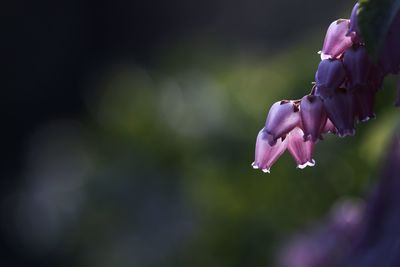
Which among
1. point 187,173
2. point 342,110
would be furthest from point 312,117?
point 187,173

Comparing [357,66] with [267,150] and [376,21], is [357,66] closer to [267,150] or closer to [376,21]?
[376,21]

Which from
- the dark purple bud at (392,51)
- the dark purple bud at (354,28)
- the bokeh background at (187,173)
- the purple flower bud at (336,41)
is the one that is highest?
the bokeh background at (187,173)

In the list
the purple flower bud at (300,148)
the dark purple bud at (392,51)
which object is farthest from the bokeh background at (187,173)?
the dark purple bud at (392,51)

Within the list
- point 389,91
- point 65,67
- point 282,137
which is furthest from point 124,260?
point 65,67

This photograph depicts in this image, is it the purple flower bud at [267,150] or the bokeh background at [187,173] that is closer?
the purple flower bud at [267,150]

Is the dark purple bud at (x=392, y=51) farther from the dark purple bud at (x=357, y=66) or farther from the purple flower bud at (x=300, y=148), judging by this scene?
the purple flower bud at (x=300, y=148)
